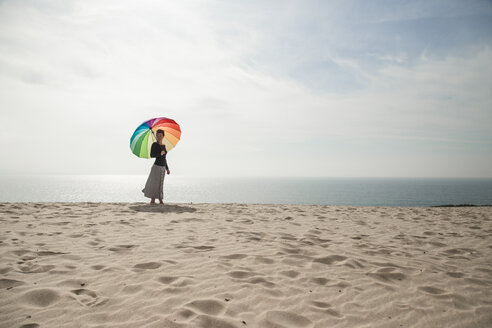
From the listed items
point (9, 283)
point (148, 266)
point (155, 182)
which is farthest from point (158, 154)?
point (9, 283)

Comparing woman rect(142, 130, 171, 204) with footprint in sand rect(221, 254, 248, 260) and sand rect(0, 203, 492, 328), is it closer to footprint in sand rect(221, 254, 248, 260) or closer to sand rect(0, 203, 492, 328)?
sand rect(0, 203, 492, 328)

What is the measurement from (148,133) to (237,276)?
8.38m

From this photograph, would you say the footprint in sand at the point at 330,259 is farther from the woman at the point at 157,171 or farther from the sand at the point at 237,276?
the woman at the point at 157,171

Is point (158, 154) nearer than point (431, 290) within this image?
No

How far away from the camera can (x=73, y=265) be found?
3.50 meters

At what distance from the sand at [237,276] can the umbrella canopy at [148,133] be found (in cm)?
462

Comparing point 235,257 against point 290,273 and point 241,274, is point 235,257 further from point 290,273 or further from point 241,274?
point 290,273

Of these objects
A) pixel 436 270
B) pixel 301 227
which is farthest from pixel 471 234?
pixel 301 227

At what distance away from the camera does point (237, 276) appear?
3.29 meters

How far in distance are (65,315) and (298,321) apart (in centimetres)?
215

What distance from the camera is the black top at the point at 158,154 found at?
10.1m

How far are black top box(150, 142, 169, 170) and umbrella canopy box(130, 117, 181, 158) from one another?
0.37m

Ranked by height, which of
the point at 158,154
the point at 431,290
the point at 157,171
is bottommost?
the point at 431,290

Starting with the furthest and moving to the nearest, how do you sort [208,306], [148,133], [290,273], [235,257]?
1. [148,133]
2. [235,257]
3. [290,273]
4. [208,306]
